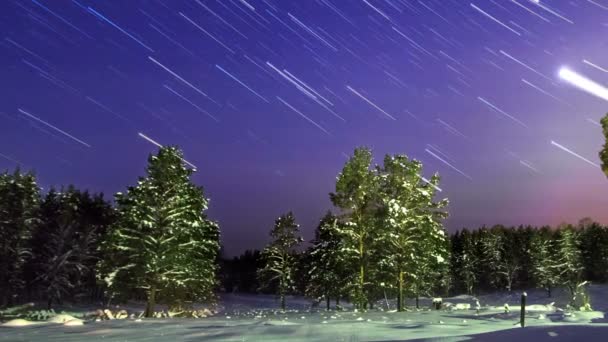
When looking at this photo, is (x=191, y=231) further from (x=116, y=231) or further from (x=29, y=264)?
(x=29, y=264)

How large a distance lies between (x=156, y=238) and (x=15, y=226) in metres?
31.0

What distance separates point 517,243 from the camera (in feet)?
308

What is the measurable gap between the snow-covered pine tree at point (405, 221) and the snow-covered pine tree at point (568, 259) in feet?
170

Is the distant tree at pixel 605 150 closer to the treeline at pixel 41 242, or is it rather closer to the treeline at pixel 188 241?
the treeline at pixel 188 241

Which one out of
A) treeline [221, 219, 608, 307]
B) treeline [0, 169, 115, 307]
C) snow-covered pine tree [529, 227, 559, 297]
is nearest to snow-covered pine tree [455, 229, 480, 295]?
treeline [221, 219, 608, 307]

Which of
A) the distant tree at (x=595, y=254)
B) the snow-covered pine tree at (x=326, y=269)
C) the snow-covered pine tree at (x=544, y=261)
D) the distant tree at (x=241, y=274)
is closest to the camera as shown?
the snow-covered pine tree at (x=326, y=269)

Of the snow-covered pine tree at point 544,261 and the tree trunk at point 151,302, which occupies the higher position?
the snow-covered pine tree at point 544,261

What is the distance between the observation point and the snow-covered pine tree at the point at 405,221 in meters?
35.8

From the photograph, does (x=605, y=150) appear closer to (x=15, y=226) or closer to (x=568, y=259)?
(x=15, y=226)

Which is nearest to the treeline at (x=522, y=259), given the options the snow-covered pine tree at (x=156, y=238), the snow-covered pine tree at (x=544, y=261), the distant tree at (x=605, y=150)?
the snow-covered pine tree at (x=544, y=261)

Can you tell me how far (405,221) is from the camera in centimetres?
3581

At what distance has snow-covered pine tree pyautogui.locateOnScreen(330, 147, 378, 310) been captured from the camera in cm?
3588

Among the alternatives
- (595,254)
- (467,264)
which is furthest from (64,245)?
(595,254)

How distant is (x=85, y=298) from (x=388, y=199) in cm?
5136
